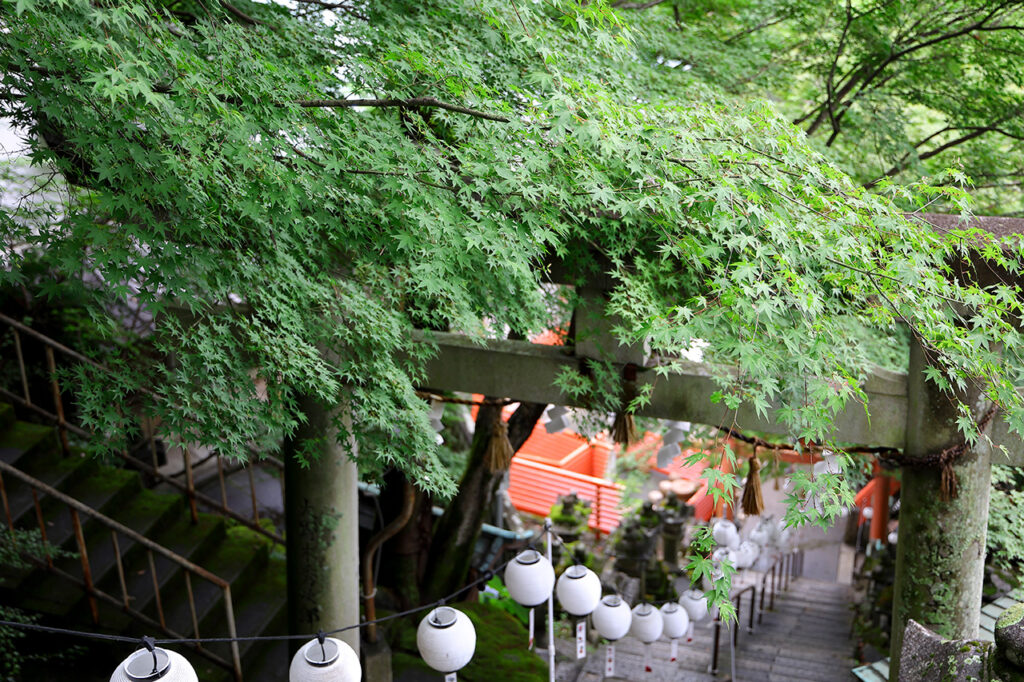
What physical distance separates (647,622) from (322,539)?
9.97 ft

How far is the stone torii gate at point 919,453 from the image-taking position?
4754mm

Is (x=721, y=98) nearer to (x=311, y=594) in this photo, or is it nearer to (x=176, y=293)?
(x=176, y=293)

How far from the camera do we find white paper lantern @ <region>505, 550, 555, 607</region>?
16.8ft

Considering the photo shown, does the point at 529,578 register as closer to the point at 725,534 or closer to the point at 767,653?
the point at 725,534

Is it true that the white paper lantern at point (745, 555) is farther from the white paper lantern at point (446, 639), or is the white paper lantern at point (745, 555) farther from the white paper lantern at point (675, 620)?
the white paper lantern at point (446, 639)

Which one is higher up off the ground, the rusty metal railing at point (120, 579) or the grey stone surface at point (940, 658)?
the grey stone surface at point (940, 658)

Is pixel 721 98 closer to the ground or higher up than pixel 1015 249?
Answer: higher up

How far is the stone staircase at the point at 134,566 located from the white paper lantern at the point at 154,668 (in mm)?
3307

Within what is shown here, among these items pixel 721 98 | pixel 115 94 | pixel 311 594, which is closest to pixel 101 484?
pixel 311 594

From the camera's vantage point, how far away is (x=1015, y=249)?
396 centimetres

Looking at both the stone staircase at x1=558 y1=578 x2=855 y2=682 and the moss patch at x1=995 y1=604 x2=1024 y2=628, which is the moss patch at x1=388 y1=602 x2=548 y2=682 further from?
the moss patch at x1=995 y1=604 x2=1024 y2=628

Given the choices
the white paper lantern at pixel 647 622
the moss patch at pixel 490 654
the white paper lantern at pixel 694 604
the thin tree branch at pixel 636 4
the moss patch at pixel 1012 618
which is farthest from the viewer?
the white paper lantern at pixel 694 604

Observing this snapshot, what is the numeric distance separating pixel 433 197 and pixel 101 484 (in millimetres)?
5845

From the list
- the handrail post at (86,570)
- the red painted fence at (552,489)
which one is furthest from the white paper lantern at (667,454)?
the red painted fence at (552,489)
